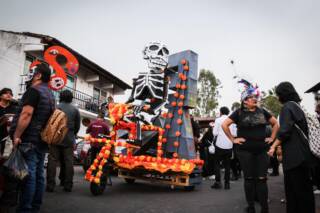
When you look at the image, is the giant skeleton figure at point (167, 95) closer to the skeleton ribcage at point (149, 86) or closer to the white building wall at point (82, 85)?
the skeleton ribcage at point (149, 86)

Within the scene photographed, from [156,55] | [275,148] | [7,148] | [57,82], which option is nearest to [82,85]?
[57,82]

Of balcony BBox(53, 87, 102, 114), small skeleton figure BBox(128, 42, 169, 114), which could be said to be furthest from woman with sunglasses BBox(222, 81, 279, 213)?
balcony BBox(53, 87, 102, 114)

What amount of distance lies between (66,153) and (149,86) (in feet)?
7.53

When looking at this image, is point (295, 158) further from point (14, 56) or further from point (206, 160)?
point (14, 56)

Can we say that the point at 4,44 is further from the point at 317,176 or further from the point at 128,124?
the point at 317,176

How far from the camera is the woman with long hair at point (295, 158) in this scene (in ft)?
9.91

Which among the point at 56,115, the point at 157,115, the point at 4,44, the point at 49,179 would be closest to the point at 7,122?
the point at 56,115

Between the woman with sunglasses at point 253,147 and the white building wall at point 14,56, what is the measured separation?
16.5m

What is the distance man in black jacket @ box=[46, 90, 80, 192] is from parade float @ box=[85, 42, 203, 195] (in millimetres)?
813

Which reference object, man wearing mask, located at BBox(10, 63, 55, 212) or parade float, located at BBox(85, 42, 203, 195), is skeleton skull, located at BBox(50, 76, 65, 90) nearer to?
parade float, located at BBox(85, 42, 203, 195)

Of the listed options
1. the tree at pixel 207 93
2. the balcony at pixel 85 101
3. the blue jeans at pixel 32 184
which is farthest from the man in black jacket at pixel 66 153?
the tree at pixel 207 93

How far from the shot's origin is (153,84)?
6695 millimetres

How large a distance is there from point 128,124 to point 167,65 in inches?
80.1

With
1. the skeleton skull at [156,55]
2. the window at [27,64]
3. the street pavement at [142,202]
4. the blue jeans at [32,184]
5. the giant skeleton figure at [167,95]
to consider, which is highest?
the window at [27,64]
